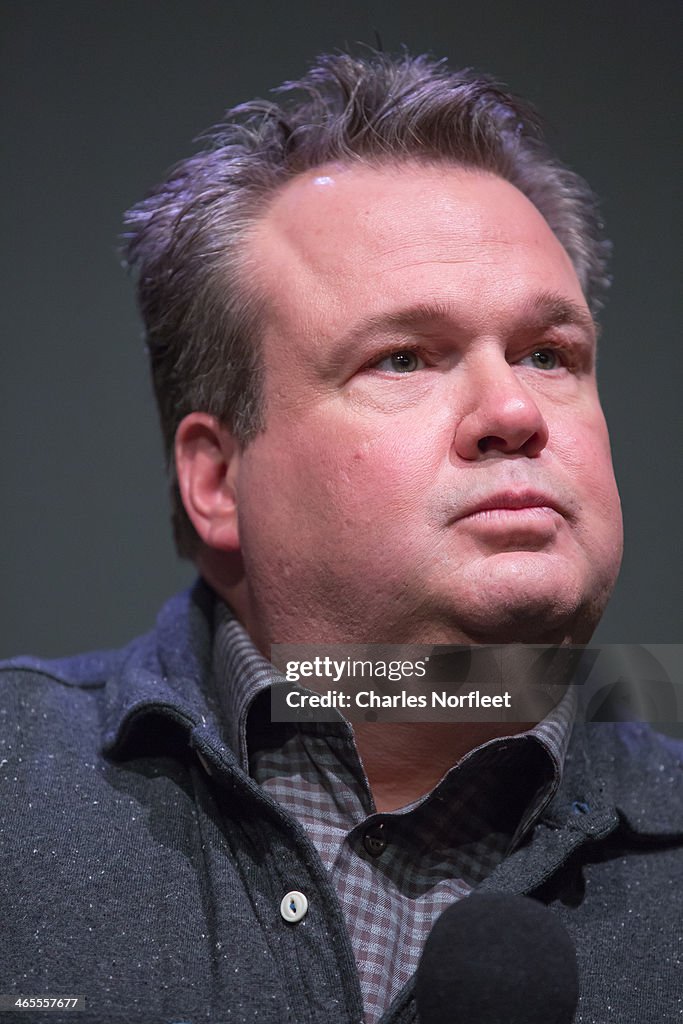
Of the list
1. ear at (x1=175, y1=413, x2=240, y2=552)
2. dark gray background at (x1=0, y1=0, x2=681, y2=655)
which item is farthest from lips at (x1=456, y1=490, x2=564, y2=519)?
ear at (x1=175, y1=413, x2=240, y2=552)

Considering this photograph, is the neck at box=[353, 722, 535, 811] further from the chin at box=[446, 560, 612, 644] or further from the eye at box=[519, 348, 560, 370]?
the eye at box=[519, 348, 560, 370]

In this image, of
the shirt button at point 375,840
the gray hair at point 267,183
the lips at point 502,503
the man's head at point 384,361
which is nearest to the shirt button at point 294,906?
the shirt button at point 375,840

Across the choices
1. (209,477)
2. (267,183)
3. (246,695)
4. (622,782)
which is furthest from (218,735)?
(267,183)

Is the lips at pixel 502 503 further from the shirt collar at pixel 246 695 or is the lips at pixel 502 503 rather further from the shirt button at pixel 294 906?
the shirt button at pixel 294 906

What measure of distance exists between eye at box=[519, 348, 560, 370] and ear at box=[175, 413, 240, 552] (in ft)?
1.21

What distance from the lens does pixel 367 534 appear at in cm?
127

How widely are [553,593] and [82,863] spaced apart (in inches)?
21.9

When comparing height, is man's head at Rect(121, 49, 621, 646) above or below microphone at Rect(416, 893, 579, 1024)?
above

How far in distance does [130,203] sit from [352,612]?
0.70m

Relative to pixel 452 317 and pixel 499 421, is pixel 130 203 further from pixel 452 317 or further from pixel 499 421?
pixel 499 421

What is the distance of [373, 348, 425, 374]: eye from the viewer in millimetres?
→ 1332

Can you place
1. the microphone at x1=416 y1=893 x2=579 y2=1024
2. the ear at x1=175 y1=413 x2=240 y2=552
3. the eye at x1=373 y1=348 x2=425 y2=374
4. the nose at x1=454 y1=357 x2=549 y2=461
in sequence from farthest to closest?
the ear at x1=175 y1=413 x2=240 y2=552
the eye at x1=373 y1=348 x2=425 y2=374
the nose at x1=454 y1=357 x2=549 y2=461
the microphone at x1=416 y1=893 x2=579 y2=1024

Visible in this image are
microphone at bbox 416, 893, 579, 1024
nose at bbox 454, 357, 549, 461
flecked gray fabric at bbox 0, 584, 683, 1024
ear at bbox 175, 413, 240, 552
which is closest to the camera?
microphone at bbox 416, 893, 579, 1024

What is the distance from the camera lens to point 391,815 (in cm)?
123
